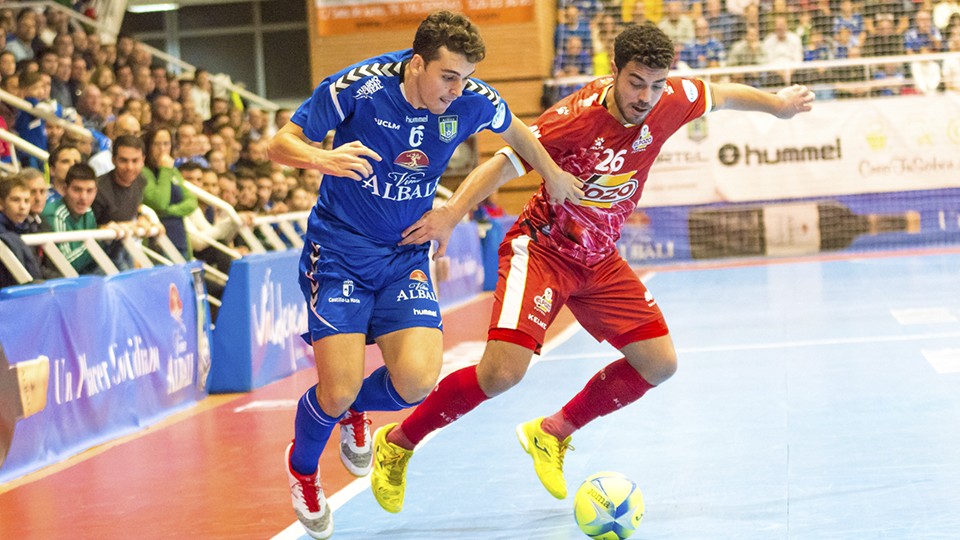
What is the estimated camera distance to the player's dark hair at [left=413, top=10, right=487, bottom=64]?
14.4 ft

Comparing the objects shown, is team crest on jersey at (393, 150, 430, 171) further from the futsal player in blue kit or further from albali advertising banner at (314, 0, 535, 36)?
albali advertising banner at (314, 0, 535, 36)

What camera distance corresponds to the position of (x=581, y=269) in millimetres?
5289

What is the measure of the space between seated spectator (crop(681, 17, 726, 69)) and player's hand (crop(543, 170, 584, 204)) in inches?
567

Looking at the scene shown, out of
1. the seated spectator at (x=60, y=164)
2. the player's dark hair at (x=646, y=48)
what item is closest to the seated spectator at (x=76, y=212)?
the seated spectator at (x=60, y=164)

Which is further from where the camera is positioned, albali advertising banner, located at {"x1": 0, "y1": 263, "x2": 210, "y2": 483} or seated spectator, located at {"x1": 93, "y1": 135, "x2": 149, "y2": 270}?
seated spectator, located at {"x1": 93, "y1": 135, "x2": 149, "y2": 270}

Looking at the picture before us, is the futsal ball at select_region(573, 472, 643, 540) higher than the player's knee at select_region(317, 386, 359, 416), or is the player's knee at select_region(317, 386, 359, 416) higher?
the player's knee at select_region(317, 386, 359, 416)

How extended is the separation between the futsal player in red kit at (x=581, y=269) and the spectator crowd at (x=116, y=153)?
331cm

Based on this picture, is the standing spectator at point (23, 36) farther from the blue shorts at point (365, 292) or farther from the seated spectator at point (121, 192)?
the blue shorts at point (365, 292)

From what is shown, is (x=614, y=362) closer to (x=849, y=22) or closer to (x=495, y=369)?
(x=495, y=369)

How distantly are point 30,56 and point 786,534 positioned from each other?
10.9 meters

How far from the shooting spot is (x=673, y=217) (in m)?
18.3

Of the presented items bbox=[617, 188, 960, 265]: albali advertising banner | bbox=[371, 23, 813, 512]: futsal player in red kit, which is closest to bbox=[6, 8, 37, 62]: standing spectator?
bbox=[617, 188, 960, 265]: albali advertising banner

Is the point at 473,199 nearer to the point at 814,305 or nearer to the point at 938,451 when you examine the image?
the point at 938,451

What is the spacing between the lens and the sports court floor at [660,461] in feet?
15.8
